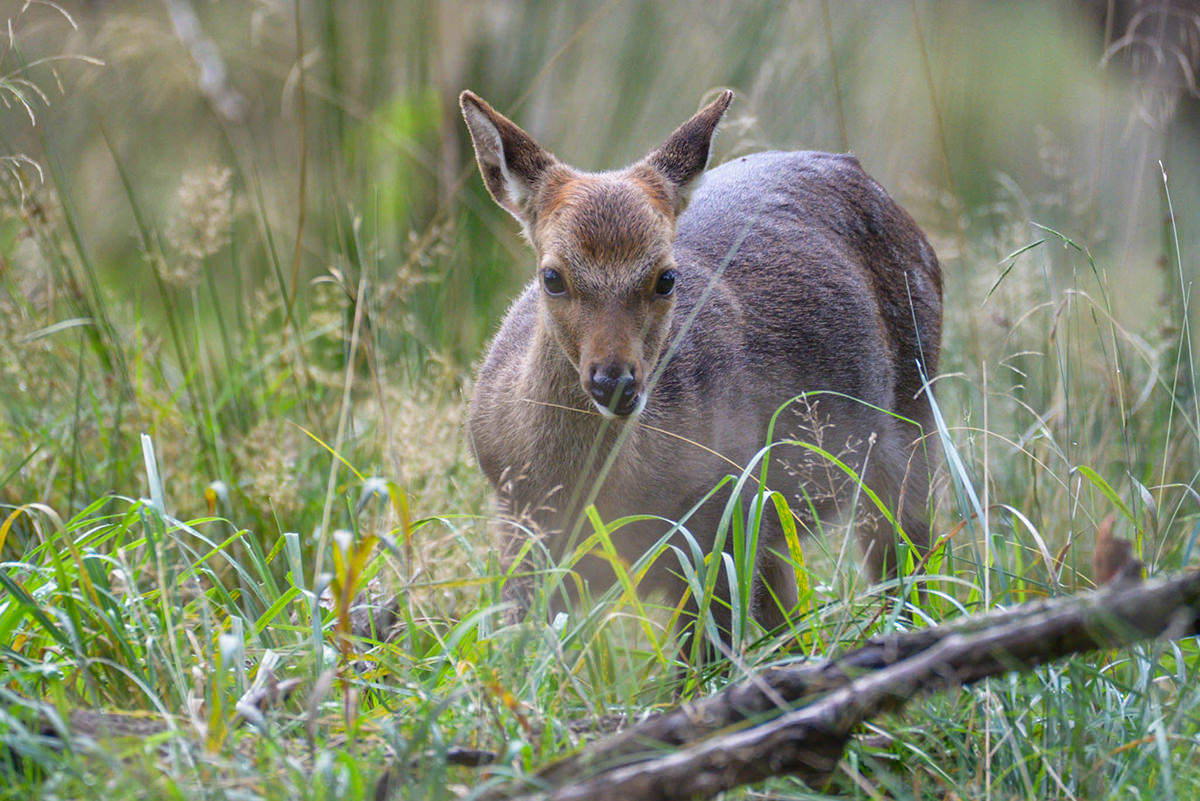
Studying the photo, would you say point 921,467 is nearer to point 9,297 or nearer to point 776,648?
point 776,648

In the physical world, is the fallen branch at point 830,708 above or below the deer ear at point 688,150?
below

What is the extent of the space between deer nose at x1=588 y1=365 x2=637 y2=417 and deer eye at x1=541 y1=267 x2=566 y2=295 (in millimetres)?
329

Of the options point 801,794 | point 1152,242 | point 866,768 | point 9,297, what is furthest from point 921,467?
point 1152,242

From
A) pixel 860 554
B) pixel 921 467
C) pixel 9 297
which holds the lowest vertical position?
pixel 860 554

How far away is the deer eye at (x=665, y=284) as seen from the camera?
3195 millimetres

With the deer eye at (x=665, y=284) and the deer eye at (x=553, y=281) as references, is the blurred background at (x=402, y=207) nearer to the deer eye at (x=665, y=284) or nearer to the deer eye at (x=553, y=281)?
the deer eye at (x=553, y=281)

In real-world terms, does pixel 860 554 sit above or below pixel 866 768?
below

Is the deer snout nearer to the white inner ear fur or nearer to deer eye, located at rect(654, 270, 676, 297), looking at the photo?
deer eye, located at rect(654, 270, 676, 297)

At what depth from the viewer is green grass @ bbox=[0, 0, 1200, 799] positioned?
2.11m

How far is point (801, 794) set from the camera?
1.90m

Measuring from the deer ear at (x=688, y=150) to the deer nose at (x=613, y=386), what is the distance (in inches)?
31.2

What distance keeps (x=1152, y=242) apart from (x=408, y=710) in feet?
19.8

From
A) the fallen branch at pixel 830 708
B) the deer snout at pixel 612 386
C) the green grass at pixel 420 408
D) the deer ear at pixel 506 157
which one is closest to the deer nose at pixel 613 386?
the deer snout at pixel 612 386

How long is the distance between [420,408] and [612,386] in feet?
3.96
